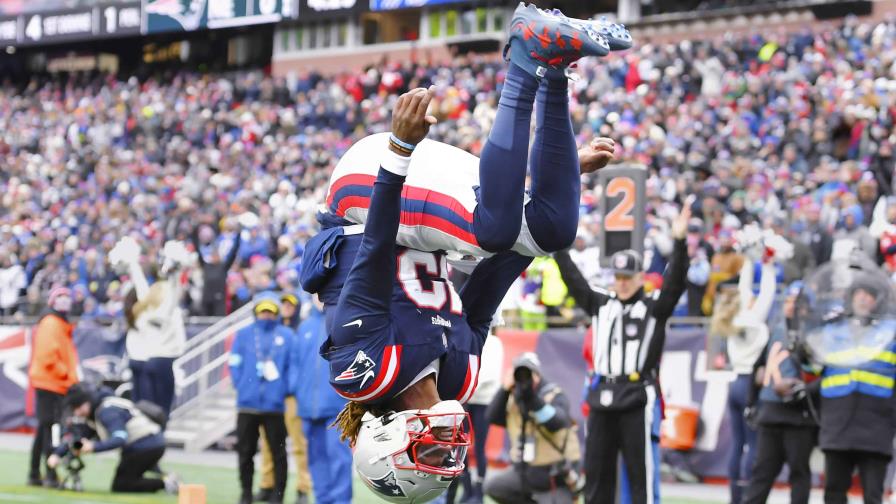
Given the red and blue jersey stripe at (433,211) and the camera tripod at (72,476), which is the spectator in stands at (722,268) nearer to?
the camera tripod at (72,476)

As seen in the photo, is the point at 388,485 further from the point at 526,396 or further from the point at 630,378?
the point at 526,396

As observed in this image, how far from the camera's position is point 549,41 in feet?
14.7

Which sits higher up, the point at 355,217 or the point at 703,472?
the point at 355,217

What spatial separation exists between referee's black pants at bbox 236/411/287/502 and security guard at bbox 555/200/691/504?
329 centimetres

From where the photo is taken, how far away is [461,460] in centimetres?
509

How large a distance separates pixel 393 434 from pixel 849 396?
5204 millimetres

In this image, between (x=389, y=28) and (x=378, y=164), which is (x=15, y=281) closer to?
(x=389, y=28)

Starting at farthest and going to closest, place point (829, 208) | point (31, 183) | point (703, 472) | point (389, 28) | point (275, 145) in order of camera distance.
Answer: point (389, 28) → point (31, 183) → point (275, 145) → point (829, 208) → point (703, 472)

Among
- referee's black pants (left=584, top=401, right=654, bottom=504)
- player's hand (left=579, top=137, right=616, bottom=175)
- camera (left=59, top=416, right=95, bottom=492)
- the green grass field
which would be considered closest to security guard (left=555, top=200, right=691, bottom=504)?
referee's black pants (left=584, top=401, right=654, bottom=504)

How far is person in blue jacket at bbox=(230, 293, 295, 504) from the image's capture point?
39.0ft

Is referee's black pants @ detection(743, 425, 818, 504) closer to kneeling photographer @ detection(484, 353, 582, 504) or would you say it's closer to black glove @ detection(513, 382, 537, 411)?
kneeling photographer @ detection(484, 353, 582, 504)

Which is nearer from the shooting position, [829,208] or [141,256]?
[829,208]

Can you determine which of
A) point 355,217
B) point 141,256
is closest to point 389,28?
point 141,256

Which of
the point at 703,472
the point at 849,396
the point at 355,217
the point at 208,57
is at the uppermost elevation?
the point at 208,57
